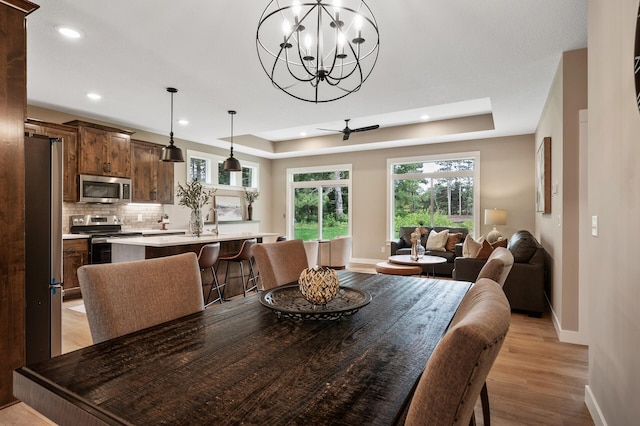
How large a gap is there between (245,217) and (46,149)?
598 centimetres

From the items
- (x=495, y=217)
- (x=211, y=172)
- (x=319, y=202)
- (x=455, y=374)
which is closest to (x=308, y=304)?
(x=455, y=374)

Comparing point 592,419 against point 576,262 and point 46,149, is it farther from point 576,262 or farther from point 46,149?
point 46,149

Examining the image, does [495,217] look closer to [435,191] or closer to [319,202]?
[435,191]

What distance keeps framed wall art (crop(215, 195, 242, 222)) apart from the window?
32 cm

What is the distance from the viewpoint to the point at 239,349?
1.12 metres

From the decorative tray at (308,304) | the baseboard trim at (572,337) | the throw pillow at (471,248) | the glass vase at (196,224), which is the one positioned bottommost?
the baseboard trim at (572,337)

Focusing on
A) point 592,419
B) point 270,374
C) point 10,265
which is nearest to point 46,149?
point 10,265

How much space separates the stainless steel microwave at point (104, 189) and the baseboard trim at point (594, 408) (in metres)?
6.00

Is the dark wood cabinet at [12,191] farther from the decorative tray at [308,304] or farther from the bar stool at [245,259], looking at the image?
A: the bar stool at [245,259]

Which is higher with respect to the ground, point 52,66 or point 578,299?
point 52,66

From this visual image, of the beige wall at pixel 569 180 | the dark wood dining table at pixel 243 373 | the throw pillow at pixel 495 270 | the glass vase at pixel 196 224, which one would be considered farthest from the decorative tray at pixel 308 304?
the glass vase at pixel 196 224

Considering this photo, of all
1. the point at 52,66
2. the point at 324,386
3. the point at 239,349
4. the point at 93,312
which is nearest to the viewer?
the point at 324,386

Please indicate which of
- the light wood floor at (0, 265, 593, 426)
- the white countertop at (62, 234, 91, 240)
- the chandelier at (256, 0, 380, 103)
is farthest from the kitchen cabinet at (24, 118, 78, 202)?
the chandelier at (256, 0, 380, 103)

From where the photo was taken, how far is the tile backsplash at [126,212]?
519 centimetres
